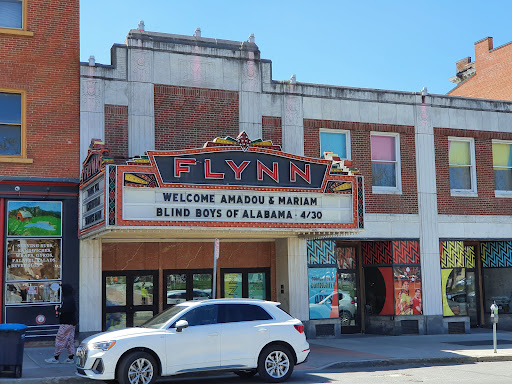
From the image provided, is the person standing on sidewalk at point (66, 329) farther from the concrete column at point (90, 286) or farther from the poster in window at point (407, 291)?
the poster in window at point (407, 291)

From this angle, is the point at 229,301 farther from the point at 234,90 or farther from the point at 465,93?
the point at 465,93

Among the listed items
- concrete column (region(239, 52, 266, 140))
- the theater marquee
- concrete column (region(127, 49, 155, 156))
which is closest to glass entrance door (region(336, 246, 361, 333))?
the theater marquee

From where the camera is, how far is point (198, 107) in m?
20.0

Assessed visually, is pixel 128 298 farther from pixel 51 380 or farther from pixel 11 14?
pixel 11 14

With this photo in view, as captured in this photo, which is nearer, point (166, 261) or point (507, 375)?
point (507, 375)

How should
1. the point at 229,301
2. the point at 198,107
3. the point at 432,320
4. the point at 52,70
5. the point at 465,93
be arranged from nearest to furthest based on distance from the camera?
the point at 229,301
the point at 52,70
the point at 198,107
the point at 432,320
the point at 465,93

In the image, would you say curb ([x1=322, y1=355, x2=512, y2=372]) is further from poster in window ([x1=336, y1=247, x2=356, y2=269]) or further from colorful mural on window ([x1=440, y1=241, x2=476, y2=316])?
poster in window ([x1=336, y1=247, x2=356, y2=269])

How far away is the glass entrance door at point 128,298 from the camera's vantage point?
19031 millimetres

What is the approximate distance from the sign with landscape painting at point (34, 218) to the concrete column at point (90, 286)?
89cm

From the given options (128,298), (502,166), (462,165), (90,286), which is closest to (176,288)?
(128,298)

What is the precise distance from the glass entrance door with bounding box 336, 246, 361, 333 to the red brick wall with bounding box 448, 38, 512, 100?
1220cm

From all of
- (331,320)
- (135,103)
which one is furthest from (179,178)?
(331,320)

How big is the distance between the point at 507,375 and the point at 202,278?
30.6 ft

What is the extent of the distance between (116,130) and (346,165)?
6.51 meters
